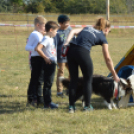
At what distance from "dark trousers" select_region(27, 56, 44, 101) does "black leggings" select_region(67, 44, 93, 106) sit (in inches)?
24.0

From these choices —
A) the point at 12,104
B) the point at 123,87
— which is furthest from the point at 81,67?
the point at 12,104

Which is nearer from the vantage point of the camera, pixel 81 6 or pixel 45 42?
pixel 45 42

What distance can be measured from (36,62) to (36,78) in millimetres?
306

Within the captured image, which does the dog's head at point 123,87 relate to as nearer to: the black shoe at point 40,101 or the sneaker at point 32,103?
the black shoe at point 40,101

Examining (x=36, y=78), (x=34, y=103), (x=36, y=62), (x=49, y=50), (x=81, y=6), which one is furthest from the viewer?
(x=81, y=6)

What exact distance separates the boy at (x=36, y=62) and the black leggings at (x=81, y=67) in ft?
2.05

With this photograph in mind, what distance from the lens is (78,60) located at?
3.57 metres

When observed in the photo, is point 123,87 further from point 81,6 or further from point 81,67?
point 81,6

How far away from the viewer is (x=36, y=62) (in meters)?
4.01

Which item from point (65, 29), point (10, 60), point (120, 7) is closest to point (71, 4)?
point (120, 7)

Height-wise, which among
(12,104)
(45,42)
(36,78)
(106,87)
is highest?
(45,42)

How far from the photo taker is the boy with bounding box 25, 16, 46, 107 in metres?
3.96

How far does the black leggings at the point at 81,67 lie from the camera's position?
140 inches

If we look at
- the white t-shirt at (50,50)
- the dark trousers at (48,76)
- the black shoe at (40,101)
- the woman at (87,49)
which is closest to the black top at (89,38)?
the woman at (87,49)
